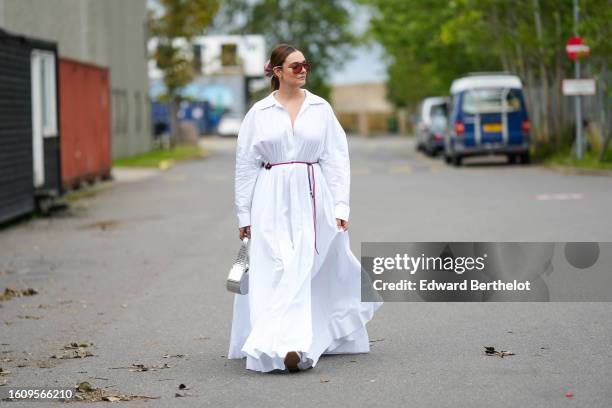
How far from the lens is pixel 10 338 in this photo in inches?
349

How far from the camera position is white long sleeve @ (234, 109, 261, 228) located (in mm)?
7523

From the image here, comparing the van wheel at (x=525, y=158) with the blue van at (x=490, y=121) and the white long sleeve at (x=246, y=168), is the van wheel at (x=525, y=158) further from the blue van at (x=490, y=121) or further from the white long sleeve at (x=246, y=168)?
the white long sleeve at (x=246, y=168)

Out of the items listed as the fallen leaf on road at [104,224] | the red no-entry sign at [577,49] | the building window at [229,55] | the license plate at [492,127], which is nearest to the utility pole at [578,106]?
the red no-entry sign at [577,49]

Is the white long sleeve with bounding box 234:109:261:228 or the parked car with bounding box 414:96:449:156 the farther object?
the parked car with bounding box 414:96:449:156

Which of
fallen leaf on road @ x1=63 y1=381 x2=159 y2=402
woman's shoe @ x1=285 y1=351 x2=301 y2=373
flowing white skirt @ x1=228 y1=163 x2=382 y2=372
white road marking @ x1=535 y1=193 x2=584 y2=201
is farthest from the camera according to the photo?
white road marking @ x1=535 y1=193 x2=584 y2=201

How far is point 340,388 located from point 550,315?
9.44 feet

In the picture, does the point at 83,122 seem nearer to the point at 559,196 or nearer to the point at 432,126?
the point at 559,196

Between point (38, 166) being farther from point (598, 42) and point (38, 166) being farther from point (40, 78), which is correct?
point (598, 42)

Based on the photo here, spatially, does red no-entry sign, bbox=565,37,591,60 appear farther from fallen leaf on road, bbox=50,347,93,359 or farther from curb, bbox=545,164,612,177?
fallen leaf on road, bbox=50,347,93,359

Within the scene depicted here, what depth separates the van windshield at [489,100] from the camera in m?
33.3

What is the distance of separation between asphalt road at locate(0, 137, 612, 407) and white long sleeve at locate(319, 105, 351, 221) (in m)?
0.92

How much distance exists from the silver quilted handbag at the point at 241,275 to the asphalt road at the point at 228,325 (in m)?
0.46

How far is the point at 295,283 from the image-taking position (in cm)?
731

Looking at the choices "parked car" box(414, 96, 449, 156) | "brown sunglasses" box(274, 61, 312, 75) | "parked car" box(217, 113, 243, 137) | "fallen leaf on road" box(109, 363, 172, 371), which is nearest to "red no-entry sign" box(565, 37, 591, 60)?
"parked car" box(414, 96, 449, 156)
